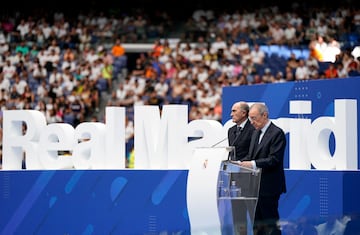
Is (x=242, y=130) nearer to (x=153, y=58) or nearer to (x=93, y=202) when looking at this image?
(x=93, y=202)

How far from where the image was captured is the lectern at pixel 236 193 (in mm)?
9469

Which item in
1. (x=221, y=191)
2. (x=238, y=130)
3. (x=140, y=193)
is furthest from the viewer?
(x=140, y=193)

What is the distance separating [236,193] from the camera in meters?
9.56

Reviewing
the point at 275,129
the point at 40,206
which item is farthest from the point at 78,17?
the point at 275,129

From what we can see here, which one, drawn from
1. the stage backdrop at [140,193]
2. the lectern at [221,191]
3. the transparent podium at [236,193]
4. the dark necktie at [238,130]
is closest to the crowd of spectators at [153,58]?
the stage backdrop at [140,193]

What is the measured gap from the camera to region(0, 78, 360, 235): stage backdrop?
Answer: 11.6 meters

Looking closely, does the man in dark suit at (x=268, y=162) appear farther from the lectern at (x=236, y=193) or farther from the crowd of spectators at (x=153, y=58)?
the crowd of spectators at (x=153, y=58)

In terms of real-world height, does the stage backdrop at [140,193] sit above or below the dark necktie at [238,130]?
below

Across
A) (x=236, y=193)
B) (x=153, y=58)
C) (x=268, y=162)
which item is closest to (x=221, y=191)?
Answer: (x=236, y=193)

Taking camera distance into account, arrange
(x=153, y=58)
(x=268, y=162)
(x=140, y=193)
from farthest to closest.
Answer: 1. (x=153, y=58)
2. (x=140, y=193)
3. (x=268, y=162)

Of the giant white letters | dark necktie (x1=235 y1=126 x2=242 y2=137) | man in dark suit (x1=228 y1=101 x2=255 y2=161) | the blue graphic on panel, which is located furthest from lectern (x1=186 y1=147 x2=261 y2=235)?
the blue graphic on panel

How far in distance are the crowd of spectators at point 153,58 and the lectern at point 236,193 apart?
10.8m

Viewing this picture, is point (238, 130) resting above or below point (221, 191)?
above

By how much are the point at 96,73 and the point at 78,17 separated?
5.08 meters
